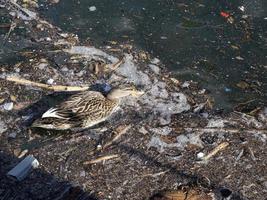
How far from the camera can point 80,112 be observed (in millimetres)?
7082

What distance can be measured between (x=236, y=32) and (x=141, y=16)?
1.72m

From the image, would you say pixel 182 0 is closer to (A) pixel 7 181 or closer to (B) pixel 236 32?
(B) pixel 236 32

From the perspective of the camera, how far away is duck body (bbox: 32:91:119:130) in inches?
272

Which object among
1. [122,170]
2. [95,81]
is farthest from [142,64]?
→ [122,170]

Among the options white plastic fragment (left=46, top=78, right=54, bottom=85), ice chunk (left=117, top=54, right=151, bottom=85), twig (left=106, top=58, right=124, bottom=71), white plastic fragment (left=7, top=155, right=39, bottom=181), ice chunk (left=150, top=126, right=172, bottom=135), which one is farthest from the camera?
twig (left=106, top=58, right=124, bottom=71)

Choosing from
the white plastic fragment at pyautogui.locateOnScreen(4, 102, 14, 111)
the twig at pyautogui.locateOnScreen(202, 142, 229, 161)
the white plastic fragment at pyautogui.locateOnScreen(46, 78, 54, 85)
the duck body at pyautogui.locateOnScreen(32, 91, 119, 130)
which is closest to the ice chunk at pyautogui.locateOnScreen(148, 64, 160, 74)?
the duck body at pyautogui.locateOnScreen(32, 91, 119, 130)

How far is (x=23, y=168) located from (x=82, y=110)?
1.17 metres

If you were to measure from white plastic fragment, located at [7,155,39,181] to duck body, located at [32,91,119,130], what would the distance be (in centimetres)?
56

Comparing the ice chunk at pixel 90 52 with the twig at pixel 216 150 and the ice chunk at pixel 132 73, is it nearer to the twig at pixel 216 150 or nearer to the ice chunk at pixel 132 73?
the ice chunk at pixel 132 73

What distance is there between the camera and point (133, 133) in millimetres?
7082

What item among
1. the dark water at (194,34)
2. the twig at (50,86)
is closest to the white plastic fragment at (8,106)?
the twig at (50,86)

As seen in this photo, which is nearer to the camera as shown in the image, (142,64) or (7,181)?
(7,181)

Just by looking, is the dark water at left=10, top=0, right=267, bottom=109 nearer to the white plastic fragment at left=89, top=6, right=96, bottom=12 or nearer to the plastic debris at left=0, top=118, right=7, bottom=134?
the white plastic fragment at left=89, top=6, right=96, bottom=12

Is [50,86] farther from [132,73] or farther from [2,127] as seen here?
[132,73]
